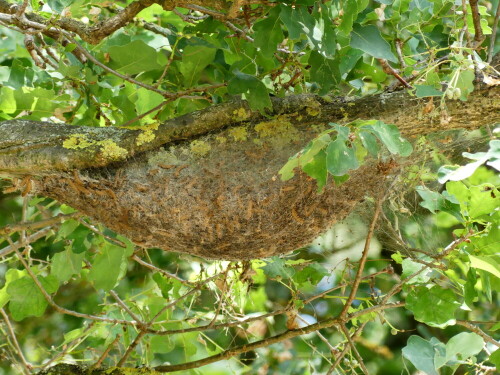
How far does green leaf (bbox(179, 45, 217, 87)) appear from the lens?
5.16 ft

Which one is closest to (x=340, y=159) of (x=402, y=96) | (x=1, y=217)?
(x=402, y=96)

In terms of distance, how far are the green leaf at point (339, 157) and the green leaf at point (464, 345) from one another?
Answer: 0.78 meters

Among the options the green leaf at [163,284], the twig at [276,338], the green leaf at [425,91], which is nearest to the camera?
the green leaf at [425,91]

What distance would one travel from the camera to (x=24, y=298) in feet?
6.41

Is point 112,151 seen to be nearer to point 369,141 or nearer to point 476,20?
point 369,141

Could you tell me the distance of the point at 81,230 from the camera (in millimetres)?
1822

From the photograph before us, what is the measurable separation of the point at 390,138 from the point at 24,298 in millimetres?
1257

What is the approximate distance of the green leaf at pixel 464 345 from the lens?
1652 millimetres

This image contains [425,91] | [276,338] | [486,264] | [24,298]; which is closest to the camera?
[425,91]

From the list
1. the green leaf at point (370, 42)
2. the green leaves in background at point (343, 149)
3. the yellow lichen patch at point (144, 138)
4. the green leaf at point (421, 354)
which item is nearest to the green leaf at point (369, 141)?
the green leaves in background at point (343, 149)

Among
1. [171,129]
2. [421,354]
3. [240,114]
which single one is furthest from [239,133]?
[421,354]

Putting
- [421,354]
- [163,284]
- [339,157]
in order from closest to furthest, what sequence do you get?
[339,157] → [421,354] → [163,284]

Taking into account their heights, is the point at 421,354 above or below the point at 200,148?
below

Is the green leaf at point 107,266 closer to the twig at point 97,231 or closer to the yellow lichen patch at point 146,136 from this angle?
the twig at point 97,231
